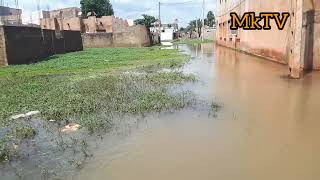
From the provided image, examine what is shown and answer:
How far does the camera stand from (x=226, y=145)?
4.95m

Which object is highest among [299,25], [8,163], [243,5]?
[243,5]

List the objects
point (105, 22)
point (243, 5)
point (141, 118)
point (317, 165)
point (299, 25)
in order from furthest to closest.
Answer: point (105, 22)
point (243, 5)
point (299, 25)
point (141, 118)
point (317, 165)

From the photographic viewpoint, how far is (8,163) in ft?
15.0

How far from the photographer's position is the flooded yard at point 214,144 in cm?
408

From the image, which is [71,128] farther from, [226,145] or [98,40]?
[98,40]

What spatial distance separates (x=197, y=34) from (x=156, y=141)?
72625 millimetres

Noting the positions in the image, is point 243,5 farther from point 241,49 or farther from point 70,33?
point 70,33

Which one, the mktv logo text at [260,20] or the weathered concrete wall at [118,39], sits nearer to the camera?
the mktv logo text at [260,20]

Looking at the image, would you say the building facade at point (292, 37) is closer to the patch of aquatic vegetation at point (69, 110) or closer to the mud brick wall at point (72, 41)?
the patch of aquatic vegetation at point (69, 110)

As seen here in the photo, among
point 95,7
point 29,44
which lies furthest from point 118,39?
point 95,7

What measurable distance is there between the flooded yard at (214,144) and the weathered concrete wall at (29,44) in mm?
13438

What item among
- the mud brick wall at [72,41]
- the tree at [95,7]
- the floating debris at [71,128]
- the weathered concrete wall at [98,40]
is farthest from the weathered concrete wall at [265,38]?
the tree at [95,7]

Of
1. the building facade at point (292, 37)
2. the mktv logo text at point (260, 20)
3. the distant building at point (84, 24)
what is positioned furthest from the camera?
the distant building at point (84, 24)

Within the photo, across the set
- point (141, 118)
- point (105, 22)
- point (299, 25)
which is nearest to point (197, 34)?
point (105, 22)
